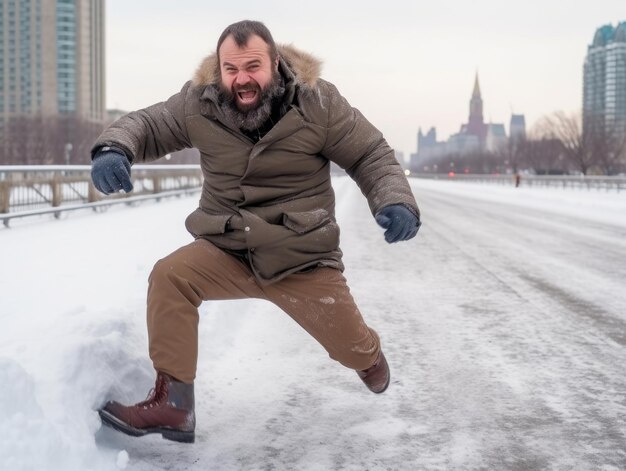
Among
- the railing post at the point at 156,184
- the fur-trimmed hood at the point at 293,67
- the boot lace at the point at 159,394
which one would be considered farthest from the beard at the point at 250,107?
the railing post at the point at 156,184

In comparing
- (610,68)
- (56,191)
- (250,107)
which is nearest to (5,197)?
(56,191)

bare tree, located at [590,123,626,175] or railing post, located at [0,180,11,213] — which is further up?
bare tree, located at [590,123,626,175]

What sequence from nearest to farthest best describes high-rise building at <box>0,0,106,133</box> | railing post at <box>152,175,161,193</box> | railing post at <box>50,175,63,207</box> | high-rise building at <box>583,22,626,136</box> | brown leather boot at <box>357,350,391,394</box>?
brown leather boot at <box>357,350,391,394</box> < railing post at <box>50,175,63,207</box> < railing post at <box>152,175,161,193</box> < high-rise building at <box>0,0,106,133</box> < high-rise building at <box>583,22,626,136</box>

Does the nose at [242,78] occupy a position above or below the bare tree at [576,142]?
below

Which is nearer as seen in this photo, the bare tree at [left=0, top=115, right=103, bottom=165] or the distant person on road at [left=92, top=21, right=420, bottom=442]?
the distant person on road at [left=92, top=21, right=420, bottom=442]

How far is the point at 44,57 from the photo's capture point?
147m

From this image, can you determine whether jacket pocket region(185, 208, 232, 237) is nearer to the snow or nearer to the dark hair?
the dark hair

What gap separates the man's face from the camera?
2818 mm

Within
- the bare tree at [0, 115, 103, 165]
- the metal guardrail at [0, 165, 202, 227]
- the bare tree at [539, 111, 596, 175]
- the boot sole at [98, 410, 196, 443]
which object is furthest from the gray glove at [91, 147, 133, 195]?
the bare tree at [539, 111, 596, 175]

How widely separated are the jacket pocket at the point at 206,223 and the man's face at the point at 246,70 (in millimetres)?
430

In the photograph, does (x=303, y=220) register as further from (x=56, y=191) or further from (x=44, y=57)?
(x=44, y=57)

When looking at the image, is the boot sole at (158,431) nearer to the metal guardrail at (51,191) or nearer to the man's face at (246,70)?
the man's face at (246,70)

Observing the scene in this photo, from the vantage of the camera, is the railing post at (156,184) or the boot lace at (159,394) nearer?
the boot lace at (159,394)

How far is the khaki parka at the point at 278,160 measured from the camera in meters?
2.87
